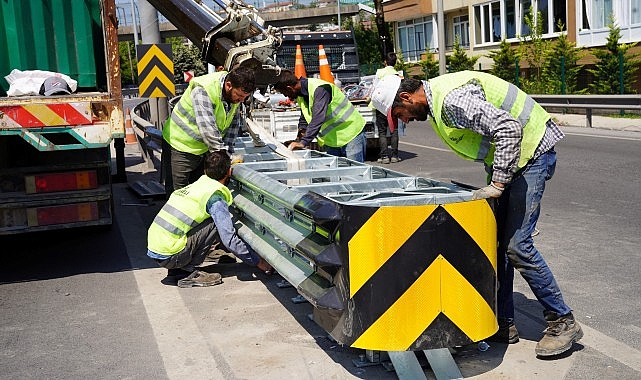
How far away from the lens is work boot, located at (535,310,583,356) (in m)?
4.92

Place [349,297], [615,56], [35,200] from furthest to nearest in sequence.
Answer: [615,56] < [35,200] < [349,297]

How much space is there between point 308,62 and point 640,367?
1614cm

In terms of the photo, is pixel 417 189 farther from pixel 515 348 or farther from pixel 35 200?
pixel 35 200

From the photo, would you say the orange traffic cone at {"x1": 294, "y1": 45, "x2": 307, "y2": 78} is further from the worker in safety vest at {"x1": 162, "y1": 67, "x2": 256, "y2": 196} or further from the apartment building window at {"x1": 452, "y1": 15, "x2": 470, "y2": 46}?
the apartment building window at {"x1": 452, "y1": 15, "x2": 470, "y2": 46}

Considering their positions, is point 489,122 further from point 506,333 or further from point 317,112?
point 317,112

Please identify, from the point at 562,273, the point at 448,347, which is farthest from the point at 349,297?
the point at 562,273

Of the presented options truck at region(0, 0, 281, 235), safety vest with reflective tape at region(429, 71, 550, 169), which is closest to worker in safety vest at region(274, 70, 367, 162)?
truck at region(0, 0, 281, 235)

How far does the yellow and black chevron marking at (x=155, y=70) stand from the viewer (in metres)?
15.6

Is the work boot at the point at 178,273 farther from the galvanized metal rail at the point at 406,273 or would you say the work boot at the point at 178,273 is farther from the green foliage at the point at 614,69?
the green foliage at the point at 614,69

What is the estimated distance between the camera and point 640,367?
15.6ft

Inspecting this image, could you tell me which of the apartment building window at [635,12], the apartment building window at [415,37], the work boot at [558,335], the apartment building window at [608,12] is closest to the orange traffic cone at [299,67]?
the work boot at [558,335]

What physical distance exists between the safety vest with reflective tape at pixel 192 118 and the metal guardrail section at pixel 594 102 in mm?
13487

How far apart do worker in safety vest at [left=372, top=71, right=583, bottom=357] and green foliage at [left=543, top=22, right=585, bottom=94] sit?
21.9m

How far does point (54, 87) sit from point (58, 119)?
0.84 metres
